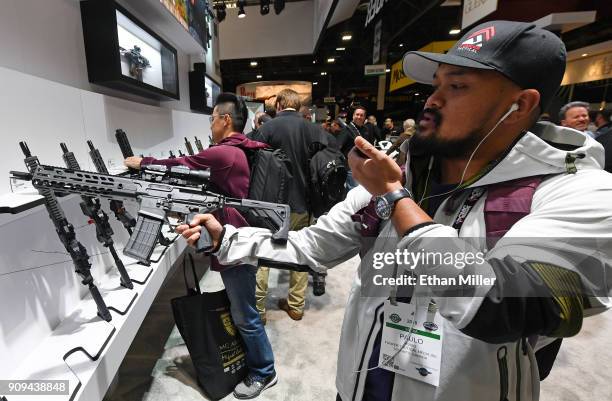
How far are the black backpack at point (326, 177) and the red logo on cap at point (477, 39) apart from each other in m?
1.55

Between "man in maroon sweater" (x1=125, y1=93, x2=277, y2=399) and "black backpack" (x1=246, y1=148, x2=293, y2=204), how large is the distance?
4cm

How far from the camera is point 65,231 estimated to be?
1143 mm

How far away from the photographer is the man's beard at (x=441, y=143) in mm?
650

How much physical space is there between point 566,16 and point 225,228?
4422mm

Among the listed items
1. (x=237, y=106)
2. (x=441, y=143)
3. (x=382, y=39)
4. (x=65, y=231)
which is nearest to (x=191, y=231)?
(x=65, y=231)

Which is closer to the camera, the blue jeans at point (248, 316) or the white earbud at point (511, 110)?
the white earbud at point (511, 110)

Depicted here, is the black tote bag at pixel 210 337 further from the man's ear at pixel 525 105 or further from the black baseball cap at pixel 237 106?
the man's ear at pixel 525 105

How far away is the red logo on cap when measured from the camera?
610mm

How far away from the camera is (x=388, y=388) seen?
0.74 meters

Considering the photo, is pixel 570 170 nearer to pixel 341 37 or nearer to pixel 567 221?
pixel 567 221

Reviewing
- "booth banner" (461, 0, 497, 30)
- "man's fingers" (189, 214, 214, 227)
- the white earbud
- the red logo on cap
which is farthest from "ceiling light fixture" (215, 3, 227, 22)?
the white earbud

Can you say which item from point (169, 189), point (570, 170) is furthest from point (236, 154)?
point (570, 170)

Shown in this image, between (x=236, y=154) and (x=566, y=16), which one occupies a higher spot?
(x=566, y=16)

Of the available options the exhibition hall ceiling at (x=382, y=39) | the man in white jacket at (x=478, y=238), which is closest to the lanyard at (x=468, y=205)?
the man in white jacket at (x=478, y=238)
